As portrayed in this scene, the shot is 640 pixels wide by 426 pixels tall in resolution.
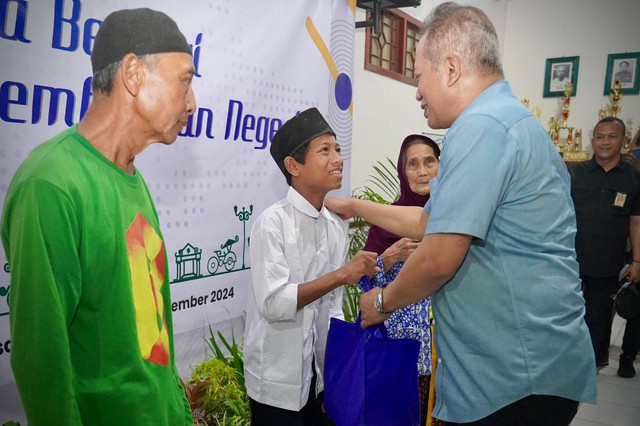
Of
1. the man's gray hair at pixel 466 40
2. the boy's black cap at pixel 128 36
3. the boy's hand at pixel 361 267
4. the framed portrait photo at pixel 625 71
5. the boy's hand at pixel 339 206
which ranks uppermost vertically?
the framed portrait photo at pixel 625 71

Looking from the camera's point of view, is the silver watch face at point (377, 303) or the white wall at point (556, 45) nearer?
the silver watch face at point (377, 303)

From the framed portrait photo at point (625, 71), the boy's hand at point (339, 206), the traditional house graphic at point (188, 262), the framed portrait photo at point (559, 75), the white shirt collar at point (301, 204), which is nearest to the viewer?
the white shirt collar at point (301, 204)

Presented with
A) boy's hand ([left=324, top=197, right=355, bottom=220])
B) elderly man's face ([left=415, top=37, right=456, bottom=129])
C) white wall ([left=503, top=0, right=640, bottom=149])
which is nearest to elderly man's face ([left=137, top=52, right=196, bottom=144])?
elderly man's face ([left=415, top=37, right=456, bottom=129])

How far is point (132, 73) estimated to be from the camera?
0.98m

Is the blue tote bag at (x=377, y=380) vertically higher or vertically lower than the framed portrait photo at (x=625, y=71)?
lower

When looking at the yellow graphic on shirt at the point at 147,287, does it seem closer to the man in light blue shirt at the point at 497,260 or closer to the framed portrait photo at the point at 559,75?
the man in light blue shirt at the point at 497,260

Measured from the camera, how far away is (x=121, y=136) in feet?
3.28

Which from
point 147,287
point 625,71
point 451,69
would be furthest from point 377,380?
point 625,71

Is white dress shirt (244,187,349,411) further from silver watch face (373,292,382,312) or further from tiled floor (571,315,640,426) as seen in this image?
tiled floor (571,315,640,426)

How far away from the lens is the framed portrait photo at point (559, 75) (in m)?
6.64

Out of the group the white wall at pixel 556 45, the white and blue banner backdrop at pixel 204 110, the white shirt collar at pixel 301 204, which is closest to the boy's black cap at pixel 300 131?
A: the white shirt collar at pixel 301 204

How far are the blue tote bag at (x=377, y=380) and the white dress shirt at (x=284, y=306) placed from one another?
0.16 m

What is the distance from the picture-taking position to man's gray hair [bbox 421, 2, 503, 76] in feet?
3.94

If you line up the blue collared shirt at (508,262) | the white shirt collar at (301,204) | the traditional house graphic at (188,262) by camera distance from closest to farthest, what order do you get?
the blue collared shirt at (508,262) < the white shirt collar at (301,204) < the traditional house graphic at (188,262)
